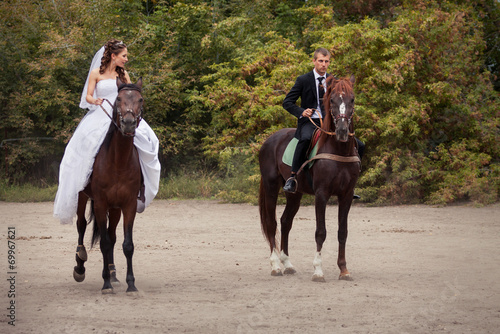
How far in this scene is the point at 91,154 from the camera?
279 inches

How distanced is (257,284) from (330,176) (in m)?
1.58

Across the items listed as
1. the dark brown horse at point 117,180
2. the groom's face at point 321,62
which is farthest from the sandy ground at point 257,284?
the groom's face at point 321,62

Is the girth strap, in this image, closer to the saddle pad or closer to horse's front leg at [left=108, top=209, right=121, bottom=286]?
the saddle pad

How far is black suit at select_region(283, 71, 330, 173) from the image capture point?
8078mm

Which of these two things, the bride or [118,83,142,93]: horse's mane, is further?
the bride

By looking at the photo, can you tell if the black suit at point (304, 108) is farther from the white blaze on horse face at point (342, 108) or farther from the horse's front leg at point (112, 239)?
the horse's front leg at point (112, 239)

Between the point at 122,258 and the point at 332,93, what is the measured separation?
13.6 ft

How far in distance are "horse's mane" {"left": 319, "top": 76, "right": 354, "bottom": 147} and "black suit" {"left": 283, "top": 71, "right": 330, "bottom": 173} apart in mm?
261

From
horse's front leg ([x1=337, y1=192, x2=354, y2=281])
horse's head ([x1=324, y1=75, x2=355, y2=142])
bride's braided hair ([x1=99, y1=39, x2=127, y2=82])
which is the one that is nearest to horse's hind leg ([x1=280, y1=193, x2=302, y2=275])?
horse's front leg ([x1=337, y1=192, x2=354, y2=281])

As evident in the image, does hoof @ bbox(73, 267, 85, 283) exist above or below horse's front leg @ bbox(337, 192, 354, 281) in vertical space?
below

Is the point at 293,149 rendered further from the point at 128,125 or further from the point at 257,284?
the point at 128,125

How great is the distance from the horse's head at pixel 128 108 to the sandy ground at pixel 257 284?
5.87 feet

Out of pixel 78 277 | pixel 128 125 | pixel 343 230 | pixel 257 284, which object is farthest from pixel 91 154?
pixel 343 230

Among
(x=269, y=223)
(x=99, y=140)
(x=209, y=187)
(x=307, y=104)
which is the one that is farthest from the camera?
(x=209, y=187)
